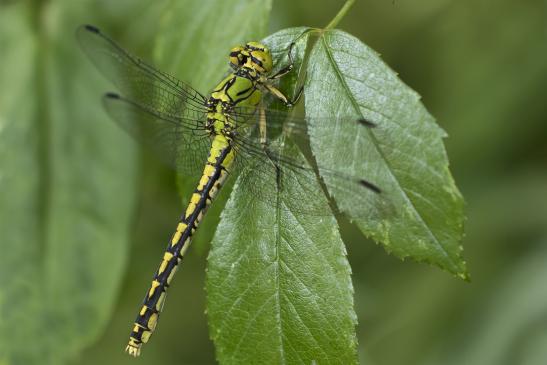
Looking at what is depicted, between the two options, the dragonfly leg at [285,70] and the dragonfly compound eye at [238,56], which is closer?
the dragonfly leg at [285,70]

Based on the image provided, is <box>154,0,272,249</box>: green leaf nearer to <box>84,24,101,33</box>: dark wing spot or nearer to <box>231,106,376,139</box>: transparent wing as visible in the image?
<box>231,106,376,139</box>: transparent wing

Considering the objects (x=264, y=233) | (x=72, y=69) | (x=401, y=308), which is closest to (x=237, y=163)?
(x=264, y=233)

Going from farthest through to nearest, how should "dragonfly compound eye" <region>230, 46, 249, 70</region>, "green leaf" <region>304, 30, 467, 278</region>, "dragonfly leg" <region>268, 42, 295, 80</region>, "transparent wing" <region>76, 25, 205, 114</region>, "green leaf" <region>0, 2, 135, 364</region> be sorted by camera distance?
1. "green leaf" <region>0, 2, 135, 364</region>
2. "transparent wing" <region>76, 25, 205, 114</region>
3. "dragonfly compound eye" <region>230, 46, 249, 70</region>
4. "dragonfly leg" <region>268, 42, 295, 80</region>
5. "green leaf" <region>304, 30, 467, 278</region>

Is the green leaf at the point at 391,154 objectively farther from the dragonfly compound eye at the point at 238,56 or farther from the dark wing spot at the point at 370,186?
the dragonfly compound eye at the point at 238,56

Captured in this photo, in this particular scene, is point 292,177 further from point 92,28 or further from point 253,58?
point 92,28

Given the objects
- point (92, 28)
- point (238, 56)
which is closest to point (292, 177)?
point (238, 56)

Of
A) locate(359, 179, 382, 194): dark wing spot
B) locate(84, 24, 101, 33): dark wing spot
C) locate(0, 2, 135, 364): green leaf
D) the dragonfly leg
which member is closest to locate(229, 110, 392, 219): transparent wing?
locate(359, 179, 382, 194): dark wing spot

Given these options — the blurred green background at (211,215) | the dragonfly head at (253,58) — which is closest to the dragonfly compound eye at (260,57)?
the dragonfly head at (253,58)
